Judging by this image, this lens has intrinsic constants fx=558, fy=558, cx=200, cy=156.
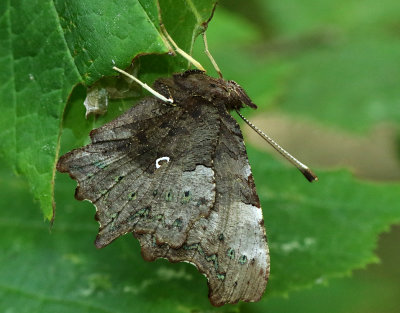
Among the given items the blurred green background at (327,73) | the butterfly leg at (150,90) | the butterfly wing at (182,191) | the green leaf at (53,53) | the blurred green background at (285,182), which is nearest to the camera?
the green leaf at (53,53)

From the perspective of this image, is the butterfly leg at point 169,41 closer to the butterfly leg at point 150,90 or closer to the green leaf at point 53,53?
the green leaf at point 53,53

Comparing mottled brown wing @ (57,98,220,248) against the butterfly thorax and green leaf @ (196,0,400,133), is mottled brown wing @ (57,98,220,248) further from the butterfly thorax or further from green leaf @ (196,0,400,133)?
green leaf @ (196,0,400,133)

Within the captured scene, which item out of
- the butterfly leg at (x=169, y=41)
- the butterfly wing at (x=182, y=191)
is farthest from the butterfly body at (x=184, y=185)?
the butterfly leg at (x=169, y=41)

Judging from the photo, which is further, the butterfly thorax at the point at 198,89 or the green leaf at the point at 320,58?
the green leaf at the point at 320,58

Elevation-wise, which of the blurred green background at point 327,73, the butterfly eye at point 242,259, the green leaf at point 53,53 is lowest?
the butterfly eye at point 242,259

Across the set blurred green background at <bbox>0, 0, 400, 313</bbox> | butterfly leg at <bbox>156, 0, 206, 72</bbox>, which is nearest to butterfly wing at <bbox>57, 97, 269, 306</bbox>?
blurred green background at <bbox>0, 0, 400, 313</bbox>

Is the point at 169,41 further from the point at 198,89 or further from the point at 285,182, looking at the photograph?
the point at 285,182

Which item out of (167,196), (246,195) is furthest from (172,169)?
(246,195)

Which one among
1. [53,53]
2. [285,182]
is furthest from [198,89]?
[285,182]
